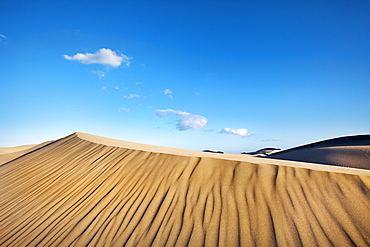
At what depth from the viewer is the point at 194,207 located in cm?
359

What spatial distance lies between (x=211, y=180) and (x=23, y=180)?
579cm

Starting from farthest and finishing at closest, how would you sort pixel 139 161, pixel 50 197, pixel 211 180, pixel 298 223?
pixel 139 161 → pixel 50 197 → pixel 211 180 → pixel 298 223

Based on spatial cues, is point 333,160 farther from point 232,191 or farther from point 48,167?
point 48,167

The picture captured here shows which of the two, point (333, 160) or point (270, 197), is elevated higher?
point (333, 160)

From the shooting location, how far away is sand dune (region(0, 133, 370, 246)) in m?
2.98

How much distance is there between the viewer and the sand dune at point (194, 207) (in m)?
2.98

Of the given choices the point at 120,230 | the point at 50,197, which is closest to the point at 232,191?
the point at 120,230

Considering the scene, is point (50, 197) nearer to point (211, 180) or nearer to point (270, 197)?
point (211, 180)

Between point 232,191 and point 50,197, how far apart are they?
13.1 ft

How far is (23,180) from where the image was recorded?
6.54 metres

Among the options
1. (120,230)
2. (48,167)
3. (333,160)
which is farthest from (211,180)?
(333,160)

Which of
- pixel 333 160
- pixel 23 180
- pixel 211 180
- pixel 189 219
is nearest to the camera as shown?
pixel 189 219

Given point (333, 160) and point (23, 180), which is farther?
point (333, 160)

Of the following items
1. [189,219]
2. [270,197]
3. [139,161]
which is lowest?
[189,219]
